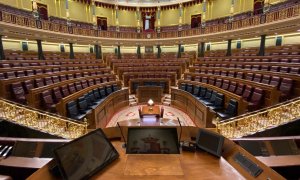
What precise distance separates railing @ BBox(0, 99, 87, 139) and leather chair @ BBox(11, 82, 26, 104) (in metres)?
0.80

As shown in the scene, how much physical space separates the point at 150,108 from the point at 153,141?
460 cm

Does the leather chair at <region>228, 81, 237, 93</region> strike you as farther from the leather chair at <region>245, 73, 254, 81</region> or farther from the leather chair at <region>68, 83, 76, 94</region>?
the leather chair at <region>68, 83, 76, 94</region>

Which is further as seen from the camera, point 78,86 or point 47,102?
point 78,86

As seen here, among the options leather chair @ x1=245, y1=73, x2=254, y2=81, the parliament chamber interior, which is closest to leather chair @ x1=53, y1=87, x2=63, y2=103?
the parliament chamber interior

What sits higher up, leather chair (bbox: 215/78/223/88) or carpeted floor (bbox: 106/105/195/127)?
leather chair (bbox: 215/78/223/88)

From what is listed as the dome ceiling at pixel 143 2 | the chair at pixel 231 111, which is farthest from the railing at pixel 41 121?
the dome ceiling at pixel 143 2

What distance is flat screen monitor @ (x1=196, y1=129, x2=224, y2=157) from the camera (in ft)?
4.89

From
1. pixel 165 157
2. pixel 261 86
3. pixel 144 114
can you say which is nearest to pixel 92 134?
pixel 165 157

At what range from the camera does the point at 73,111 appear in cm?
481

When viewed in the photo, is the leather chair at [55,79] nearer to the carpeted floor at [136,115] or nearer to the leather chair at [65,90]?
the leather chair at [65,90]

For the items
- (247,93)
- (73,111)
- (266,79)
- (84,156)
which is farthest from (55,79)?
(266,79)

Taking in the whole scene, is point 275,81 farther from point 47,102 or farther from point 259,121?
point 47,102

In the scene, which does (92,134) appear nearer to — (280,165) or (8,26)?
(280,165)

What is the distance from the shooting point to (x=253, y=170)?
1.26 meters
